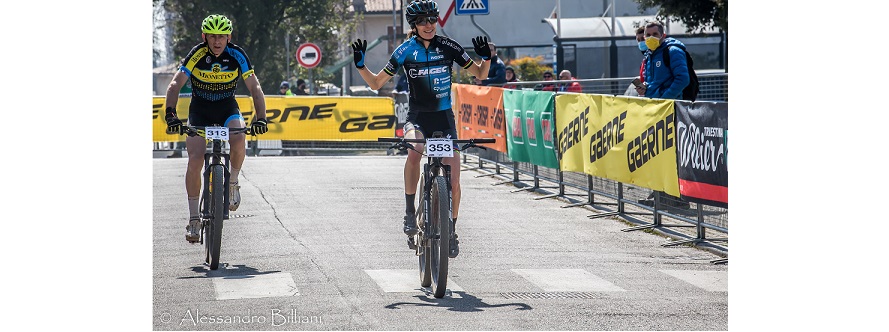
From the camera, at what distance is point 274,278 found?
364 inches

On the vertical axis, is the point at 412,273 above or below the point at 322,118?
below

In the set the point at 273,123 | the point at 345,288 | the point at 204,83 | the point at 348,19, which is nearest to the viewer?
the point at 345,288

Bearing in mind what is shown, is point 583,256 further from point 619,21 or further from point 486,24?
point 486,24

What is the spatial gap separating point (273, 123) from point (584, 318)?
17714 millimetres

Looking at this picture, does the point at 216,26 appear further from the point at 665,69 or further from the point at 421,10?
the point at 665,69

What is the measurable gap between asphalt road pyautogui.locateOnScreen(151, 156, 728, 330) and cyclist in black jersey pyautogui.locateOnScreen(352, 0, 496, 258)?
0.79 metres

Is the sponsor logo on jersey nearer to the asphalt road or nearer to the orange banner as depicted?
the asphalt road

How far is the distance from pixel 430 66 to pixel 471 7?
509 inches

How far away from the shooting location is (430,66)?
29.6ft

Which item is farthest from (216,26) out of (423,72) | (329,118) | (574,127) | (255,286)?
(329,118)

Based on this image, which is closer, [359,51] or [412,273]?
[359,51]

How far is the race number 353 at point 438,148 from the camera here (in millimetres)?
8562

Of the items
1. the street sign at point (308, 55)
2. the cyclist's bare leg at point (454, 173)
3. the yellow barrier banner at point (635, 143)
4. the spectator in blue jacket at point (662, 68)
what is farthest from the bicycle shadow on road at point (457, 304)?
the street sign at point (308, 55)

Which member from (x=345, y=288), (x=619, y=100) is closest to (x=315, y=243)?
(x=345, y=288)
